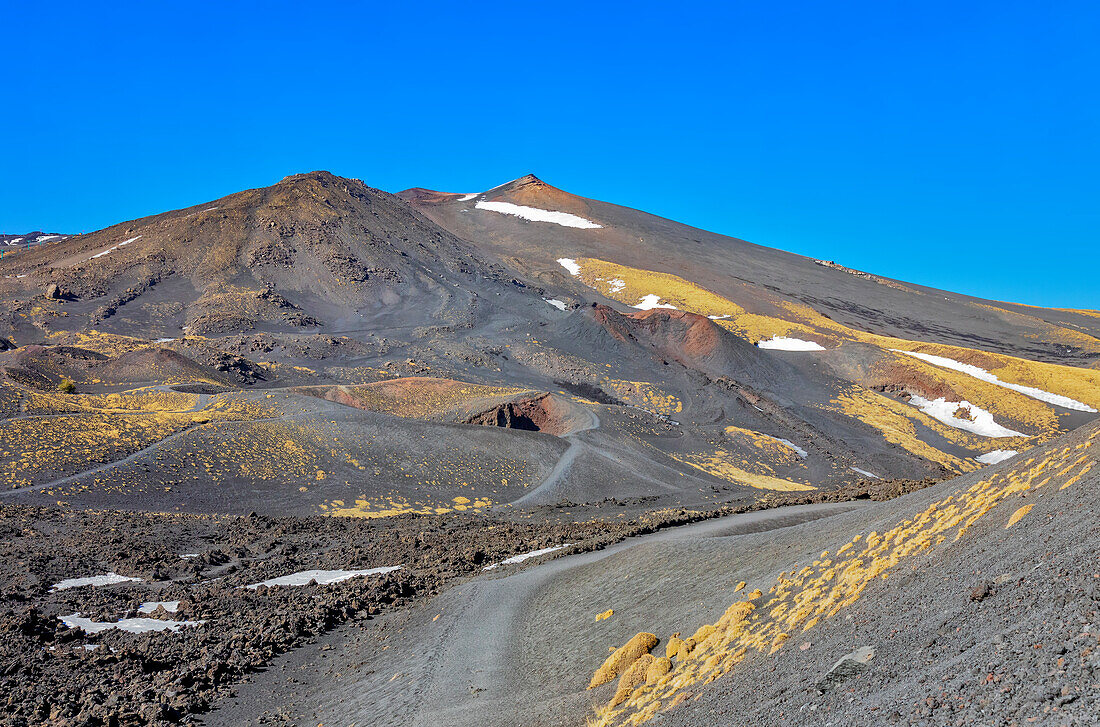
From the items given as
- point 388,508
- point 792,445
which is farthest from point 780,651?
point 792,445

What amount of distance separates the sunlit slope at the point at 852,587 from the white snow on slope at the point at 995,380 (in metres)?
56.2

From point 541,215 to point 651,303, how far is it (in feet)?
141

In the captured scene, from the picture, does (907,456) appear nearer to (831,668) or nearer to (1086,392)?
(1086,392)

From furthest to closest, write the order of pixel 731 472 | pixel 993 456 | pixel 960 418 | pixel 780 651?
1. pixel 960 418
2. pixel 993 456
3. pixel 731 472
4. pixel 780 651

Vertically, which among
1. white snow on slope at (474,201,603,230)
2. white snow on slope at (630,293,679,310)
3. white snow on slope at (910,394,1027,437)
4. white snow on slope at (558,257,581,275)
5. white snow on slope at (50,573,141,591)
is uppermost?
white snow on slope at (474,201,603,230)

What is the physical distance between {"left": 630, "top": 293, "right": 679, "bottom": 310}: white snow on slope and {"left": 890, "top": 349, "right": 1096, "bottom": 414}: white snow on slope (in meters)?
26.1

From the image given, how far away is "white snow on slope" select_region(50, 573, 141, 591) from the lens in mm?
17984

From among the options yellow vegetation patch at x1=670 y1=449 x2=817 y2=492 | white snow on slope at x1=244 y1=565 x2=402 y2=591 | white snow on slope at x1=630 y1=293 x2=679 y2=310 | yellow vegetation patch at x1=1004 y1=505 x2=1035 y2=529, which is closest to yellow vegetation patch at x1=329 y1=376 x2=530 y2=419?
yellow vegetation patch at x1=670 y1=449 x2=817 y2=492

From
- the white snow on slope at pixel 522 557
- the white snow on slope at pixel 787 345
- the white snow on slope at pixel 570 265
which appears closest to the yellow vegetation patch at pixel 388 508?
the white snow on slope at pixel 522 557

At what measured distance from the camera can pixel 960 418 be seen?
57312 mm

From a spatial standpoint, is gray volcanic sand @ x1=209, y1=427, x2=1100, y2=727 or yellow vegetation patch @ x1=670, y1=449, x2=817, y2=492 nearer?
gray volcanic sand @ x1=209, y1=427, x2=1100, y2=727

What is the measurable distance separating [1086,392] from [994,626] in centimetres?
6651

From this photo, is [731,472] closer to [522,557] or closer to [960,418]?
[522,557]

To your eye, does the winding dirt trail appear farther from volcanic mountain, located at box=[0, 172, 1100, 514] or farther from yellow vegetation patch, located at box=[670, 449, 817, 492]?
yellow vegetation patch, located at box=[670, 449, 817, 492]
